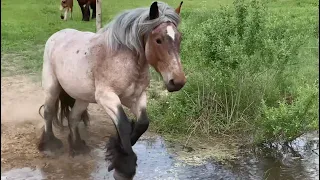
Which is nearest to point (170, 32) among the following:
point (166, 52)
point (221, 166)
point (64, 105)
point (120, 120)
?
point (166, 52)

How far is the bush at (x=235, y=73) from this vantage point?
18.0 feet

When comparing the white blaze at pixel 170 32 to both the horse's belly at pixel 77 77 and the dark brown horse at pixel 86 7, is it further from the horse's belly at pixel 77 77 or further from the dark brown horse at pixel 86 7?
the dark brown horse at pixel 86 7

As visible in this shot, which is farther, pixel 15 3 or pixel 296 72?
pixel 15 3

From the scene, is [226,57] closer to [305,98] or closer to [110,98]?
[305,98]

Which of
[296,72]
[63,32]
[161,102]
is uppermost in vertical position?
[63,32]

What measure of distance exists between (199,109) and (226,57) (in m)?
0.73

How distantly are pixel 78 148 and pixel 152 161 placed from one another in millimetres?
759

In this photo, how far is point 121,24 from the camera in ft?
14.0

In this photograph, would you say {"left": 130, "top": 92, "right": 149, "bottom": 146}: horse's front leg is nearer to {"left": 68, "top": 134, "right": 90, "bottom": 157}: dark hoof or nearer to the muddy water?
the muddy water

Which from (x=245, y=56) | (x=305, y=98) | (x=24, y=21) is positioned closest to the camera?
(x=305, y=98)

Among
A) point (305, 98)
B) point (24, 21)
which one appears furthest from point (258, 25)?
point (24, 21)

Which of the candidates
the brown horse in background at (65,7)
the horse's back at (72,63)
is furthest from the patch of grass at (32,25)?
the horse's back at (72,63)

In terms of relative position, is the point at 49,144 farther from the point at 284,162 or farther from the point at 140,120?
the point at 284,162

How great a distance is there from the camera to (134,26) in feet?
13.6
